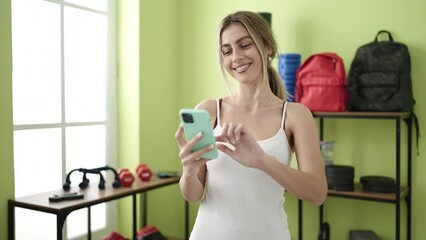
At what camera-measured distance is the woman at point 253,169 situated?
118cm

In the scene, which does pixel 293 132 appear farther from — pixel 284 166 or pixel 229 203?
pixel 229 203

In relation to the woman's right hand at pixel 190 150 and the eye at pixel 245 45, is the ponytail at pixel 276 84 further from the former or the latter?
the woman's right hand at pixel 190 150

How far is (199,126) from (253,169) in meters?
0.25

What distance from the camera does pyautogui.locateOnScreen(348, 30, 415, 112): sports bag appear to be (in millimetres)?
2455

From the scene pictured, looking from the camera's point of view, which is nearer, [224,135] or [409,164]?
[224,135]

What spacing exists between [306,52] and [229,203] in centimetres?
195

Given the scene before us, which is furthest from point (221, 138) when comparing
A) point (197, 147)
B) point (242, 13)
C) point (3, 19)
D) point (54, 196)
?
point (3, 19)

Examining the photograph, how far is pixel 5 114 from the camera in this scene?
7.10ft

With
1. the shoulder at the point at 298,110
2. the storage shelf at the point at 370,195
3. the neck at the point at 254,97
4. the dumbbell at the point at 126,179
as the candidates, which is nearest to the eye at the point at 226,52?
the neck at the point at 254,97

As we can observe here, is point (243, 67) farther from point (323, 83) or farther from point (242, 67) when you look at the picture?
point (323, 83)

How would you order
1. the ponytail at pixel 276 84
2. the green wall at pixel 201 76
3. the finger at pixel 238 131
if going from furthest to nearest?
the green wall at pixel 201 76 < the ponytail at pixel 276 84 < the finger at pixel 238 131

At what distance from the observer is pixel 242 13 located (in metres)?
1.25

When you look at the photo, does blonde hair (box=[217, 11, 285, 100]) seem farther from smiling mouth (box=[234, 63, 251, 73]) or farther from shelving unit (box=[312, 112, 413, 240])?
shelving unit (box=[312, 112, 413, 240])

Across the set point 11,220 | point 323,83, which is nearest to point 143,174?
point 11,220
